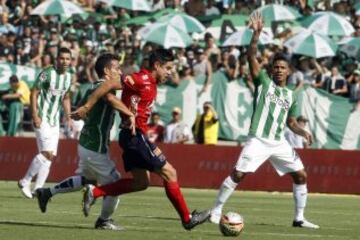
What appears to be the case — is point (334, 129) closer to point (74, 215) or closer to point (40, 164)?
point (40, 164)

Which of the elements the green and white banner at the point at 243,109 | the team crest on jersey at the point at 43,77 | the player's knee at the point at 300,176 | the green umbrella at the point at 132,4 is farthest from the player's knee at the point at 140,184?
the green umbrella at the point at 132,4

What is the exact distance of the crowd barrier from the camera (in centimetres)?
2822

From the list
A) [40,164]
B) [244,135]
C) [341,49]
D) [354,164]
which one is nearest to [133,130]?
[40,164]

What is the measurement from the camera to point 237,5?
126ft

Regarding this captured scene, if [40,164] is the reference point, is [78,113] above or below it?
above

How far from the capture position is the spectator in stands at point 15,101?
3281 cm

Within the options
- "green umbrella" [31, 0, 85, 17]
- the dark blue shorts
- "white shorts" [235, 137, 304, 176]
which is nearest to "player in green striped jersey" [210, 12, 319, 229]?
"white shorts" [235, 137, 304, 176]

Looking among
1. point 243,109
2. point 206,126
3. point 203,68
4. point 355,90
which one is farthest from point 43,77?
point 355,90

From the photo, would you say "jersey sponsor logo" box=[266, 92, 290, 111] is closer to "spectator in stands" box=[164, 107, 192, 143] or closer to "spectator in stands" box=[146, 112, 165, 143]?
"spectator in stands" box=[164, 107, 192, 143]

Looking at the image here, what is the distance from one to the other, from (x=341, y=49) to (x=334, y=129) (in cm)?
279

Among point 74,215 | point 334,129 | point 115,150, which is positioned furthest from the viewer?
point 334,129

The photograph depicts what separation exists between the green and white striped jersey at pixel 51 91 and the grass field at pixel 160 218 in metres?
1.40

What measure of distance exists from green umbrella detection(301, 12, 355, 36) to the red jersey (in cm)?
1850

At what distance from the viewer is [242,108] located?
32344mm
